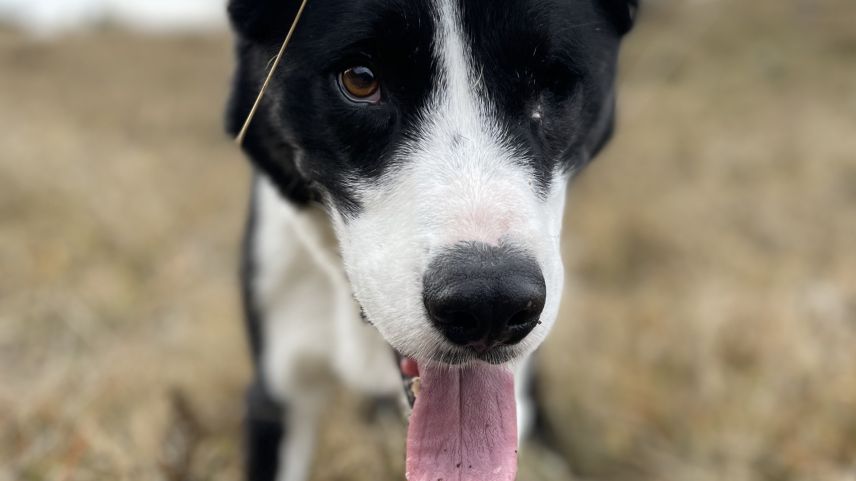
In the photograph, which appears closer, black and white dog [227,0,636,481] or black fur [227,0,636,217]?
black and white dog [227,0,636,481]

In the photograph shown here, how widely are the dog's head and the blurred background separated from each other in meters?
0.95

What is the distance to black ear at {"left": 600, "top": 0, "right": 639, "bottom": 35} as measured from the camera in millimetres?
2111

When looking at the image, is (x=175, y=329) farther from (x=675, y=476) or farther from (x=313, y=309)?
(x=675, y=476)

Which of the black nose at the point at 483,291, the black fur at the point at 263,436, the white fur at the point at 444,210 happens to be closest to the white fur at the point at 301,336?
the black fur at the point at 263,436

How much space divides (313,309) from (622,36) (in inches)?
49.1

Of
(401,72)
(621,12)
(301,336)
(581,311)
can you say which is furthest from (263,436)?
(581,311)

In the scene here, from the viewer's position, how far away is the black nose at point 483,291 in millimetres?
1508

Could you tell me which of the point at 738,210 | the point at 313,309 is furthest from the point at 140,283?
the point at 738,210

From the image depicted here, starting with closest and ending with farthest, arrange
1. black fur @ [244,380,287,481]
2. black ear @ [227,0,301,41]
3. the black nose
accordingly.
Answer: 1. the black nose
2. black ear @ [227,0,301,41]
3. black fur @ [244,380,287,481]

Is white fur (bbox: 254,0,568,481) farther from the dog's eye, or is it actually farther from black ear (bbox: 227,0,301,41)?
black ear (bbox: 227,0,301,41)

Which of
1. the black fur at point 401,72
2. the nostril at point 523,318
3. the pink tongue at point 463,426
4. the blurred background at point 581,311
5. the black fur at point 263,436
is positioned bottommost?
the blurred background at point 581,311

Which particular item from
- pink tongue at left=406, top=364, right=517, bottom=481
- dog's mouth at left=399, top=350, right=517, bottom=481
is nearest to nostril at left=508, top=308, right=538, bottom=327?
dog's mouth at left=399, top=350, right=517, bottom=481

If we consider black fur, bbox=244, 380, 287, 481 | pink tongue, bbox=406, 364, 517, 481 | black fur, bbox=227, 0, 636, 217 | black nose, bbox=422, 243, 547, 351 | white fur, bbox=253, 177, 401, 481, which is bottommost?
black fur, bbox=244, 380, 287, 481

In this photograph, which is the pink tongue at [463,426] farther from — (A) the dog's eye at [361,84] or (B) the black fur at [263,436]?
(B) the black fur at [263,436]
